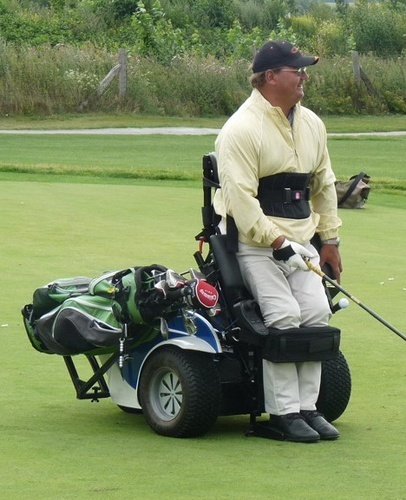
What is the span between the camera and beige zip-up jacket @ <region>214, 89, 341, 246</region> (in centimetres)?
562

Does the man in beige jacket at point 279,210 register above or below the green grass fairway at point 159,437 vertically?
above

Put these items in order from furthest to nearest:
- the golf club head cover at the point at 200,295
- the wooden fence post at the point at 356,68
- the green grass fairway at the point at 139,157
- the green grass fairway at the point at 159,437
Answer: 1. the wooden fence post at the point at 356,68
2. the green grass fairway at the point at 139,157
3. the golf club head cover at the point at 200,295
4. the green grass fairway at the point at 159,437

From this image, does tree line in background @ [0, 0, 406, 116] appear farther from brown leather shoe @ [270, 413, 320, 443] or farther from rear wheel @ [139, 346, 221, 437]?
brown leather shoe @ [270, 413, 320, 443]

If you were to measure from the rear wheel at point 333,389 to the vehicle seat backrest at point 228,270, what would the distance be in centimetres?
53

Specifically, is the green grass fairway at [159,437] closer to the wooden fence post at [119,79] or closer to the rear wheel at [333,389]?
the rear wheel at [333,389]

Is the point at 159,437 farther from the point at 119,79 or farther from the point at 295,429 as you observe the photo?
the point at 119,79

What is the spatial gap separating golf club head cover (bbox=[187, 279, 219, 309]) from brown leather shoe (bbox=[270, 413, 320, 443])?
1.96ft

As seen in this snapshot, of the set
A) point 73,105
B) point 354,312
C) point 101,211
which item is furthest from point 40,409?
point 73,105

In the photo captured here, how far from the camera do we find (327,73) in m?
37.9

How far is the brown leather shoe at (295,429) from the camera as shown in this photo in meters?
5.57

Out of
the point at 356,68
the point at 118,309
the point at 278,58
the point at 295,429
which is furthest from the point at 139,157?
the point at 295,429

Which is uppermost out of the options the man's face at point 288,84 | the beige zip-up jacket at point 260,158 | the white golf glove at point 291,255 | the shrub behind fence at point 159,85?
the man's face at point 288,84

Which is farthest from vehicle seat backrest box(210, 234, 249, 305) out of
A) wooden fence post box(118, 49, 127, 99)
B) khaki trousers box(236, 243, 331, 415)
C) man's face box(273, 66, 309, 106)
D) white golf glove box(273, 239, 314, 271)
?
wooden fence post box(118, 49, 127, 99)

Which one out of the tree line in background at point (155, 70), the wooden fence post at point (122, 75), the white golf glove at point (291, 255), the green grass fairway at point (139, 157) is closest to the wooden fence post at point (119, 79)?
the wooden fence post at point (122, 75)
